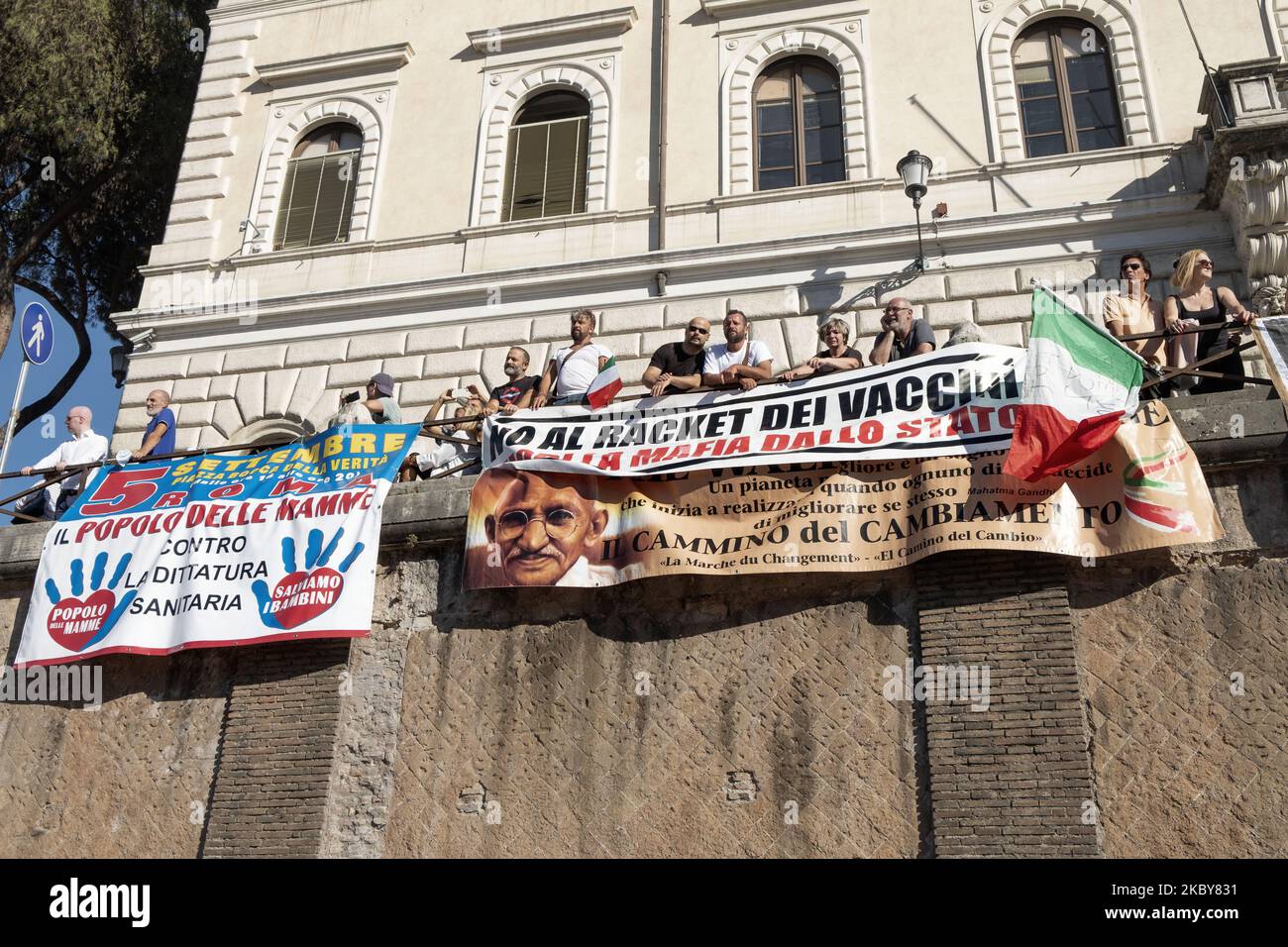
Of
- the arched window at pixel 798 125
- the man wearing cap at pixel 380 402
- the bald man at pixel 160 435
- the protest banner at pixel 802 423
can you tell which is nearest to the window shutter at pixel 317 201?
the bald man at pixel 160 435

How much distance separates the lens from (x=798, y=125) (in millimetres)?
14961

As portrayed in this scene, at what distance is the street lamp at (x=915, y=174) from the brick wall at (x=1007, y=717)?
6428 mm

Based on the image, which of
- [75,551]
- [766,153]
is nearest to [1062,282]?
[766,153]

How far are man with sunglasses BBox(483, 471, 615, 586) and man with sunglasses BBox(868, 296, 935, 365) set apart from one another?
8.14 ft

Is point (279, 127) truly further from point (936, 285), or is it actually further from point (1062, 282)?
point (1062, 282)

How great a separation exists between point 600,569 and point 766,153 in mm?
8061

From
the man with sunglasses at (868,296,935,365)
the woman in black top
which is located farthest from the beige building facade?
the man with sunglasses at (868,296,935,365)

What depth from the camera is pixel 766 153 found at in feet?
48.8

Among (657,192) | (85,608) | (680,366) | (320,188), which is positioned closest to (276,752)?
(85,608)

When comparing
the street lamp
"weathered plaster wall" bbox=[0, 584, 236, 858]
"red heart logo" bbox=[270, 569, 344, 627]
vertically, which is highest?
the street lamp

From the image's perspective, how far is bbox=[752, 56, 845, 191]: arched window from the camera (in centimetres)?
1463

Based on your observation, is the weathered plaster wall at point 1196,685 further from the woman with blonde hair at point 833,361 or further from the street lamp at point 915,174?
the street lamp at point 915,174

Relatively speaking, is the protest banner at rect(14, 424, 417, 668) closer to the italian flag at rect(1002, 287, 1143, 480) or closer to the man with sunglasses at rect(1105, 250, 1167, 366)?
the italian flag at rect(1002, 287, 1143, 480)

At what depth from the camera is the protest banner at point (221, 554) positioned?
8984mm
